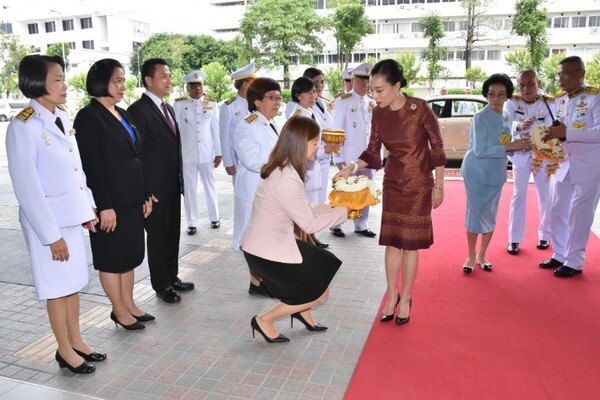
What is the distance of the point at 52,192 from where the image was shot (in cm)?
254

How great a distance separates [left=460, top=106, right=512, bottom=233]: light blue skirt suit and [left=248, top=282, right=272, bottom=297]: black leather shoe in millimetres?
1804

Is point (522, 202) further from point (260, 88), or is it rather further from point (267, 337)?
point (267, 337)

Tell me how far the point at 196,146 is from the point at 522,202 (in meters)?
3.53

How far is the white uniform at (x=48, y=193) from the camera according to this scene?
7.93ft

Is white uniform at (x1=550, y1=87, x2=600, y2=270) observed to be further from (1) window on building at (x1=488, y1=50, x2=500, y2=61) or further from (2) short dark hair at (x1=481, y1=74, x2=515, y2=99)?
(1) window on building at (x1=488, y1=50, x2=500, y2=61)

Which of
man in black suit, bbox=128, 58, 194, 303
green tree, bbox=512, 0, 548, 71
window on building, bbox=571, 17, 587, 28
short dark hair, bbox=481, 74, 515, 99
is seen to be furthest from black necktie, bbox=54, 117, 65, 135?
window on building, bbox=571, 17, 587, 28

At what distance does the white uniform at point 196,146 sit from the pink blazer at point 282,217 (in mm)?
3037

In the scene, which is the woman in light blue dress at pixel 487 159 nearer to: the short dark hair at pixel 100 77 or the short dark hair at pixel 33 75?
the short dark hair at pixel 100 77

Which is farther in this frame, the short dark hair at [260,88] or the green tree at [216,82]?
the green tree at [216,82]

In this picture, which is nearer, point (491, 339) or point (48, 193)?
point (48, 193)

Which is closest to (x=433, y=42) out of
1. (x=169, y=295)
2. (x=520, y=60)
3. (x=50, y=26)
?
(x=520, y=60)

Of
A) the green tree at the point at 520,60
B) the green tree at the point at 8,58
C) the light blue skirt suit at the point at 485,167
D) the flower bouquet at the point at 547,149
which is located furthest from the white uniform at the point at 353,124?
the green tree at the point at 8,58

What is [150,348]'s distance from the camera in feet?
9.98

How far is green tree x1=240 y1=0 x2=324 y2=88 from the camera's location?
85.2ft
